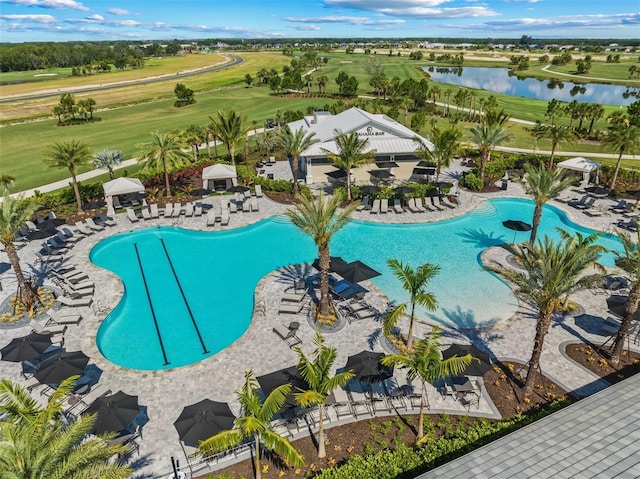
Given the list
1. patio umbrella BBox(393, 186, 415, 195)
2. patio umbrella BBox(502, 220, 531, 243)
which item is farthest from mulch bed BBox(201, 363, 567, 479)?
patio umbrella BBox(393, 186, 415, 195)

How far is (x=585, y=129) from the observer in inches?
2194

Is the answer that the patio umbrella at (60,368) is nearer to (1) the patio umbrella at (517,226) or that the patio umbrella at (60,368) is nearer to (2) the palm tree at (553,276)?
(2) the palm tree at (553,276)

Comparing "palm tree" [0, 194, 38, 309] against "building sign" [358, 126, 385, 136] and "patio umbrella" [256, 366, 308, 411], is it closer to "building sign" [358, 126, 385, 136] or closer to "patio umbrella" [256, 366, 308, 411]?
"patio umbrella" [256, 366, 308, 411]

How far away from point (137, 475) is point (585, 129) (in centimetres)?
6522

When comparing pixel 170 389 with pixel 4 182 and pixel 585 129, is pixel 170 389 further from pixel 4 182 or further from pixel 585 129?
pixel 585 129

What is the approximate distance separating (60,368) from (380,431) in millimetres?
12718

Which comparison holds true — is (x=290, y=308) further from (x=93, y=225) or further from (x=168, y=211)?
(x=93, y=225)

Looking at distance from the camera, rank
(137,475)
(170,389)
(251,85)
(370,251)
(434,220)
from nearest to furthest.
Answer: (137,475), (170,389), (370,251), (434,220), (251,85)

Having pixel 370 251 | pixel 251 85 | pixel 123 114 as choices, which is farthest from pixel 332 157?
pixel 251 85

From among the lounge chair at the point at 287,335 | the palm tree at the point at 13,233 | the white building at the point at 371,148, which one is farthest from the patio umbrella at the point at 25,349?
the white building at the point at 371,148

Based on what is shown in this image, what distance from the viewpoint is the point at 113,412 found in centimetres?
1352

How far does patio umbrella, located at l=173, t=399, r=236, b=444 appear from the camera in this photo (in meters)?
12.8

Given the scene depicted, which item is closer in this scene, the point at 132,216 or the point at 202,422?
the point at 202,422

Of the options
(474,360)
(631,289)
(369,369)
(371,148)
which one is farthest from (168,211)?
(631,289)
